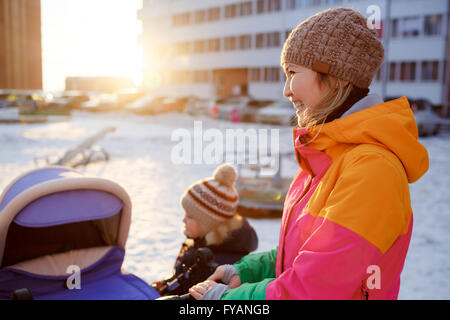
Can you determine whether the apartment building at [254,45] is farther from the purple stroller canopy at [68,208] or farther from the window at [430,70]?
the purple stroller canopy at [68,208]

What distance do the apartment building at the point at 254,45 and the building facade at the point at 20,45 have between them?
21.6 metres

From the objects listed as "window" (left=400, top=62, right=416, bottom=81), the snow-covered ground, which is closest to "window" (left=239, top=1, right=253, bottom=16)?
"window" (left=400, top=62, right=416, bottom=81)

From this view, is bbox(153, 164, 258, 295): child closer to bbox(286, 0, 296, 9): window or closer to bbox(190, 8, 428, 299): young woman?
bbox(190, 8, 428, 299): young woman

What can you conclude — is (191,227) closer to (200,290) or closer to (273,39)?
(200,290)

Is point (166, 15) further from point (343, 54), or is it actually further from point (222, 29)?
point (343, 54)

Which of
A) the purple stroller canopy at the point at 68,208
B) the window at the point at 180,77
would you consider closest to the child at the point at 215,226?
the purple stroller canopy at the point at 68,208

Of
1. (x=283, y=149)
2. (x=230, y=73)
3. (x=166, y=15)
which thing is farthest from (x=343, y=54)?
(x=166, y=15)

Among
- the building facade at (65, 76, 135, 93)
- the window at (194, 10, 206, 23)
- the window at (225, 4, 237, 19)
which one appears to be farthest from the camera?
the building facade at (65, 76, 135, 93)

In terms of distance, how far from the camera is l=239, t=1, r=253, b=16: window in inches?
1669

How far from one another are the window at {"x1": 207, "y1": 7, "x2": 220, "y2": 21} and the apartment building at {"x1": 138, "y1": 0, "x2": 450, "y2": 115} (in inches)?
4.2

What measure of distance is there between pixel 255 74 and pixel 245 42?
3.60 m

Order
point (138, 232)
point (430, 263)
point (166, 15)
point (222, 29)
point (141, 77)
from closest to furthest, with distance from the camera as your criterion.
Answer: point (430, 263) → point (138, 232) → point (222, 29) → point (166, 15) → point (141, 77)

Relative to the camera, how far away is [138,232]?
6.01 metres

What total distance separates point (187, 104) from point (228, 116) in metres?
6.08
